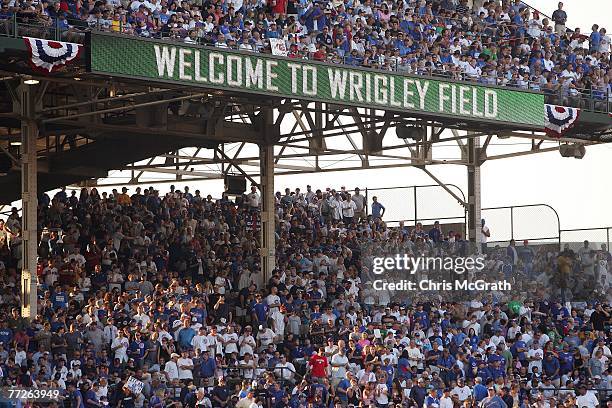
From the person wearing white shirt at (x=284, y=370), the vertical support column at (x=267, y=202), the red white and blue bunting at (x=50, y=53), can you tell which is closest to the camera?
the red white and blue bunting at (x=50, y=53)

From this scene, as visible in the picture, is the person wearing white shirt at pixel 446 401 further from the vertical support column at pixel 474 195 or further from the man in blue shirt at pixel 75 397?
the vertical support column at pixel 474 195

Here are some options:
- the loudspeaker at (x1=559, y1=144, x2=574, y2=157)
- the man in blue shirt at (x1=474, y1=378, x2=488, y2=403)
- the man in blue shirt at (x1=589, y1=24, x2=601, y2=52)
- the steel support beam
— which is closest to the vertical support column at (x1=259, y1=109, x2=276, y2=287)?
the steel support beam

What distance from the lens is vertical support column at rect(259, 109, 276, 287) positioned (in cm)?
3309

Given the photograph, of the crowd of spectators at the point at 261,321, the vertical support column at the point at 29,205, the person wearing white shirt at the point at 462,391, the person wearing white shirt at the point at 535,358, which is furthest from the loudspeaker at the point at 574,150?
the vertical support column at the point at 29,205

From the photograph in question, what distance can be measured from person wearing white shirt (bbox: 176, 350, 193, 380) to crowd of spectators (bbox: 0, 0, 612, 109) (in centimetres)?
590

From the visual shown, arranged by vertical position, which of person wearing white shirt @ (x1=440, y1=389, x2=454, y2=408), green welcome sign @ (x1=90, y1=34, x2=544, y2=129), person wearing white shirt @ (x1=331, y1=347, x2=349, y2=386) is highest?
green welcome sign @ (x1=90, y1=34, x2=544, y2=129)

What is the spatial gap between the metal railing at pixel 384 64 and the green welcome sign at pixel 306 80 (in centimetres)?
35

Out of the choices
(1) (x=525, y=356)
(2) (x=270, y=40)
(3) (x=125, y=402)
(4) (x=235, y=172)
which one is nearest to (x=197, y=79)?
(2) (x=270, y=40)

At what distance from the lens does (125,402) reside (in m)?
26.1

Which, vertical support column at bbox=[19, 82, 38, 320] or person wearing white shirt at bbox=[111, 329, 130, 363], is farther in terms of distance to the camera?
vertical support column at bbox=[19, 82, 38, 320]

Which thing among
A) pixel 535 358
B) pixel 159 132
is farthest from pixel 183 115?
pixel 535 358

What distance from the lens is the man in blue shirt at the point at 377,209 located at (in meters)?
40.1

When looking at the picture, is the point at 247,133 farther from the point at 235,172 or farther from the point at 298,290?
the point at 235,172

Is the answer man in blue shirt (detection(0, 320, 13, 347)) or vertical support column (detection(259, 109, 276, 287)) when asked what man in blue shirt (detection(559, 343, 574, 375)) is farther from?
man in blue shirt (detection(0, 320, 13, 347))
